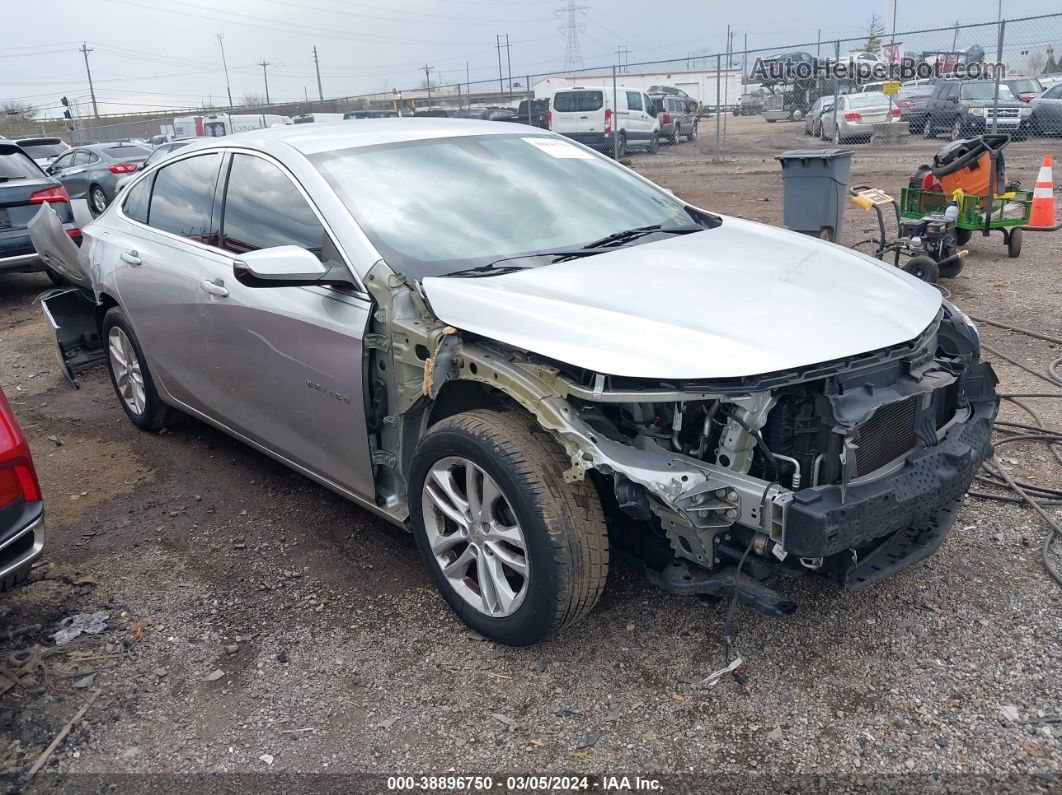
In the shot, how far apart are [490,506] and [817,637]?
4.07ft

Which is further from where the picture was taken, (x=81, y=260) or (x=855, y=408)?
(x=81, y=260)

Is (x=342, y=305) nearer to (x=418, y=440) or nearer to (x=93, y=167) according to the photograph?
(x=418, y=440)

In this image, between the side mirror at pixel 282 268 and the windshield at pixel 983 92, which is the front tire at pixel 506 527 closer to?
the side mirror at pixel 282 268

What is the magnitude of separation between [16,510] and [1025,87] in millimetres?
24011

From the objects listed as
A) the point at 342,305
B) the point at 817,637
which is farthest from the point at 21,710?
the point at 817,637

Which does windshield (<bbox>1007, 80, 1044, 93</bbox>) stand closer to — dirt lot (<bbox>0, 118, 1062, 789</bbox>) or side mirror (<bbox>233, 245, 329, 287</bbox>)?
dirt lot (<bbox>0, 118, 1062, 789</bbox>)

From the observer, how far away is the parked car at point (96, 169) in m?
16.5

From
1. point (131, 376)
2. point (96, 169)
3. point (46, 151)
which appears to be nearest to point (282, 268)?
point (131, 376)

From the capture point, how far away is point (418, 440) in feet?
10.6

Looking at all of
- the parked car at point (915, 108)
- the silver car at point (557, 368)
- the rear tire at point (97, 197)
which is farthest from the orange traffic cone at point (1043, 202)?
the rear tire at point (97, 197)

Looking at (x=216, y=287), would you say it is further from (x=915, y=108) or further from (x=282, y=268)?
(x=915, y=108)

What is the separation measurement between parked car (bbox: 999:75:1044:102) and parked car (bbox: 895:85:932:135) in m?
1.80

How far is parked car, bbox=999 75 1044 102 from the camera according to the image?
20250mm

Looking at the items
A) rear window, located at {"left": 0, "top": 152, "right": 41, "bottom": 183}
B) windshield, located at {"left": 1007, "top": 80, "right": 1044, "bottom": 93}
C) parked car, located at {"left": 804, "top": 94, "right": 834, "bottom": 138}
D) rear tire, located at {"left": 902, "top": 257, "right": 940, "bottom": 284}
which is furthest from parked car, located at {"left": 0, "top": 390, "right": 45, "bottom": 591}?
windshield, located at {"left": 1007, "top": 80, "right": 1044, "bottom": 93}
